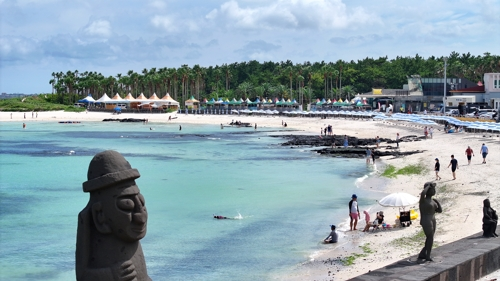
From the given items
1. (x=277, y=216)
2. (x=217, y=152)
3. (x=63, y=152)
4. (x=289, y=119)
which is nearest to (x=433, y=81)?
(x=289, y=119)

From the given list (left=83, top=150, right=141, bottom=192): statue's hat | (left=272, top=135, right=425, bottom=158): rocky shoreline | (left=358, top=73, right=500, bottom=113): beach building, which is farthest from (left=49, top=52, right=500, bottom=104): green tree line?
(left=83, top=150, right=141, bottom=192): statue's hat

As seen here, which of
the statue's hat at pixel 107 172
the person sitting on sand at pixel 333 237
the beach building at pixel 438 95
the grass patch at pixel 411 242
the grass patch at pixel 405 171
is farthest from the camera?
the beach building at pixel 438 95

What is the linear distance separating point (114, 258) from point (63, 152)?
165 ft

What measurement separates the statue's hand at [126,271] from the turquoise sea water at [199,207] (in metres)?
10.3

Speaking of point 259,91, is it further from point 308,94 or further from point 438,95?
point 438,95

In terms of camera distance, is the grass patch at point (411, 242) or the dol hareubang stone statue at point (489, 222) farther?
the grass patch at point (411, 242)

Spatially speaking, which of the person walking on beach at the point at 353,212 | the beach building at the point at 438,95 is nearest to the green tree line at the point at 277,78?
the beach building at the point at 438,95

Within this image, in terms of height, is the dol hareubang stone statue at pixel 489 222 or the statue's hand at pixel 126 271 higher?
the statue's hand at pixel 126 271

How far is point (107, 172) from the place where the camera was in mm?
5570

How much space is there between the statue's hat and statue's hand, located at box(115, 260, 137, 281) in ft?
2.30

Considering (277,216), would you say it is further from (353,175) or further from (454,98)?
(454,98)

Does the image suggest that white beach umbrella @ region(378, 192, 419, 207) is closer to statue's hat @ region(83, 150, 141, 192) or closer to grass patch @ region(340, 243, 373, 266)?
grass patch @ region(340, 243, 373, 266)

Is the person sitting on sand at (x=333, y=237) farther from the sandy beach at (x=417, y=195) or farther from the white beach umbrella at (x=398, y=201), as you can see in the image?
the white beach umbrella at (x=398, y=201)

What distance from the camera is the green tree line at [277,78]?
126 m
